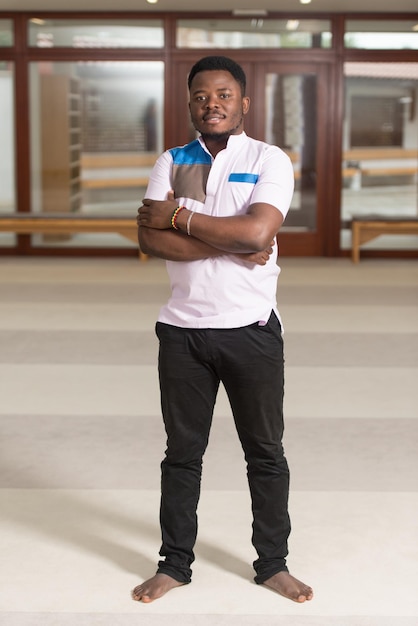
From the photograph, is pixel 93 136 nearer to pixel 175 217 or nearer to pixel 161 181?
pixel 161 181

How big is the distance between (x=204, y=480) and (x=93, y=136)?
338 inches

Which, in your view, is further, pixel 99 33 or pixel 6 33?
pixel 6 33

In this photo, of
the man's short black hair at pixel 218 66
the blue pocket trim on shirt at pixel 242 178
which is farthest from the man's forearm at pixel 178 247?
the man's short black hair at pixel 218 66

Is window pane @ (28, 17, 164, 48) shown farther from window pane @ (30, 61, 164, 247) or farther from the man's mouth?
the man's mouth

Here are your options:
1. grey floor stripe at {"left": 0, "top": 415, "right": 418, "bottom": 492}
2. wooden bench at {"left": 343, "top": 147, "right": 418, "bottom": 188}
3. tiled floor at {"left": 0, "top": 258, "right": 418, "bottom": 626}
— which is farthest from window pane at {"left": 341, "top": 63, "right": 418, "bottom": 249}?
grey floor stripe at {"left": 0, "top": 415, "right": 418, "bottom": 492}

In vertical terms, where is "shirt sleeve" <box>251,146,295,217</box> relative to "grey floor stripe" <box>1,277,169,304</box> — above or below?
above

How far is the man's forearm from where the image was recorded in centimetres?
289

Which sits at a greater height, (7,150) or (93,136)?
(93,136)

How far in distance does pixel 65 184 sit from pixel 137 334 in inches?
215

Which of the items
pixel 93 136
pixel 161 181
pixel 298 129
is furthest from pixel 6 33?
pixel 161 181

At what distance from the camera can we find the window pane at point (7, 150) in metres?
12.1

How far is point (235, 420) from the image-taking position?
3.08 m

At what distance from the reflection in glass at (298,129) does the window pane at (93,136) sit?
54.1 inches

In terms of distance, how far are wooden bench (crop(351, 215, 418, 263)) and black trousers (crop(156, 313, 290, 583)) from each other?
340 inches
